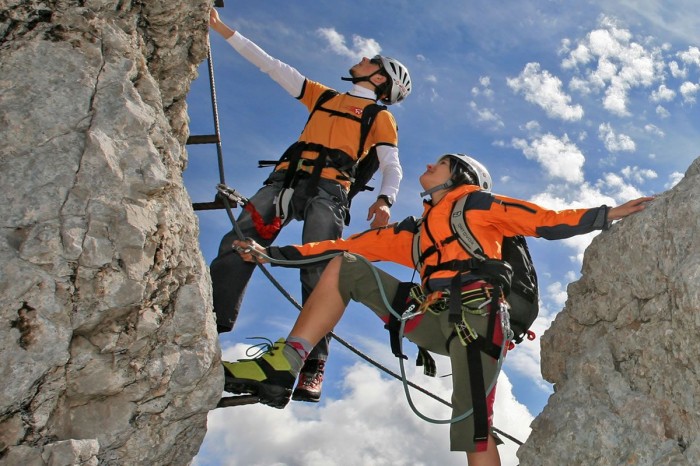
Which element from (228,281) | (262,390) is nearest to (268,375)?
(262,390)

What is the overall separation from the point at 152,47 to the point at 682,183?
16.8 ft

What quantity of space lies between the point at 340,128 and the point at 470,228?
8.61ft

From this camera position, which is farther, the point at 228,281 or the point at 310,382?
the point at 228,281

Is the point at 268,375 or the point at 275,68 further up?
the point at 275,68

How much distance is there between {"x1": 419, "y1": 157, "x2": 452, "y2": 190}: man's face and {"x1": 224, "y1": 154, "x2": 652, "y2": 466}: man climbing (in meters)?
0.10

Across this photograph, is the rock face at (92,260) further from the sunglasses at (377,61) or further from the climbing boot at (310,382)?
the sunglasses at (377,61)

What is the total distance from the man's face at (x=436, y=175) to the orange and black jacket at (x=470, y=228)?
246 mm

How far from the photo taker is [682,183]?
5.60 metres

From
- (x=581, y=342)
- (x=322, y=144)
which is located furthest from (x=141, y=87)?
(x=581, y=342)

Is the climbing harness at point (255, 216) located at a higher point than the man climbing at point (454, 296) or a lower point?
higher

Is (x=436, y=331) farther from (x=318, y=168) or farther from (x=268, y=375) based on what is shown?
(x=318, y=168)

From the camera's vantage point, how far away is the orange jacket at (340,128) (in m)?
8.22

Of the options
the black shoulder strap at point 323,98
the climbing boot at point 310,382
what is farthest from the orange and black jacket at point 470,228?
the black shoulder strap at point 323,98

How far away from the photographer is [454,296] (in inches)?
237
